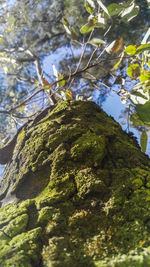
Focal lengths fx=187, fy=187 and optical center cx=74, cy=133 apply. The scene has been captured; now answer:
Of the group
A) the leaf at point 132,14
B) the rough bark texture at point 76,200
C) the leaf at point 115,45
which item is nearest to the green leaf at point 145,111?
Result: the rough bark texture at point 76,200

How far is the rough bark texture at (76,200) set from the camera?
416 mm

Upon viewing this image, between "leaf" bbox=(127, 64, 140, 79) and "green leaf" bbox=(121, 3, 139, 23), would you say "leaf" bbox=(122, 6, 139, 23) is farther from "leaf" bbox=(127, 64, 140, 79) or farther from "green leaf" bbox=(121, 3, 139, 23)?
"leaf" bbox=(127, 64, 140, 79)

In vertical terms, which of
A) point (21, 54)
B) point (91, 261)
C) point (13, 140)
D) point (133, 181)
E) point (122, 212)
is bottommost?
point (91, 261)

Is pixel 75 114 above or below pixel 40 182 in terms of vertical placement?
above

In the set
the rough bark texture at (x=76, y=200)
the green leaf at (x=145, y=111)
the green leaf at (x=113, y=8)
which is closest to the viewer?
the rough bark texture at (x=76, y=200)

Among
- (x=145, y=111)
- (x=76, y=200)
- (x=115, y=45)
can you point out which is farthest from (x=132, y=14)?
(x=76, y=200)

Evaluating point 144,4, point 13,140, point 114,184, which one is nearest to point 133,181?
point 114,184

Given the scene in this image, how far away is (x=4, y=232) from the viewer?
52cm

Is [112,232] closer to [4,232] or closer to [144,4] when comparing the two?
[4,232]

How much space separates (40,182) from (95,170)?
0.21 metres

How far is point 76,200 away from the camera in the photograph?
22.1 inches

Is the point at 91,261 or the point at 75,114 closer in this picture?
the point at 91,261

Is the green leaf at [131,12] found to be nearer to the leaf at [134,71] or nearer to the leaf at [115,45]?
the leaf at [115,45]

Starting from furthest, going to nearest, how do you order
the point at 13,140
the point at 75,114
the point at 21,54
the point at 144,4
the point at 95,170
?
the point at 21,54 < the point at 144,4 < the point at 13,140 < the point at 75,114 < the point at 95,170
